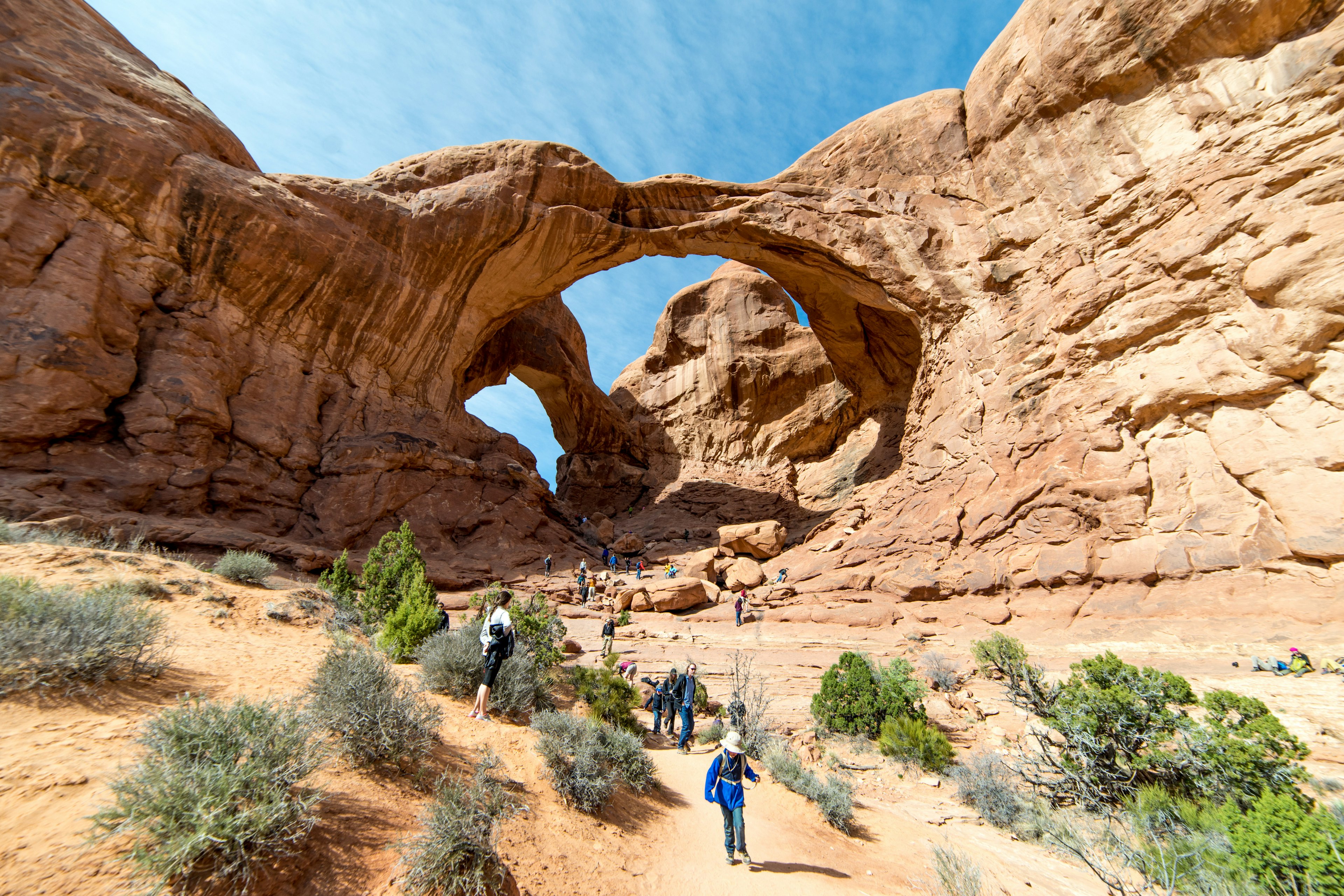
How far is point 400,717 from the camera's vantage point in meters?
4.50

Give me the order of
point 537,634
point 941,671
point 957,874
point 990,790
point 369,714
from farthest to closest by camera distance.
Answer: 1. point 941,671
2. point 537,634
3. point 990,790
4. point 957,874
5. point 369,714

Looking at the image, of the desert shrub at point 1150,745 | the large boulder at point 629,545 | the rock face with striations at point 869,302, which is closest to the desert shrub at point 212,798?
the desert shrub at point 1150,745

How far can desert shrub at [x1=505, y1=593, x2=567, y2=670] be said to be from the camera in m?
8.30

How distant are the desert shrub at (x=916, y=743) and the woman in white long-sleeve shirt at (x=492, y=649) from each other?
19.3 ft

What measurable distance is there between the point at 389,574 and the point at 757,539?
12980 mm

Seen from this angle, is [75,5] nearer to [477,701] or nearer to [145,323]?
[145,323]

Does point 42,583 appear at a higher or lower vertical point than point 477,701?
higher

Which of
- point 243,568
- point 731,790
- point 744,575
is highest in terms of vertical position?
point 744,575

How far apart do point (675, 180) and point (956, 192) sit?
9.48 m

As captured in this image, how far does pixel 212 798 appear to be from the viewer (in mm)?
2889

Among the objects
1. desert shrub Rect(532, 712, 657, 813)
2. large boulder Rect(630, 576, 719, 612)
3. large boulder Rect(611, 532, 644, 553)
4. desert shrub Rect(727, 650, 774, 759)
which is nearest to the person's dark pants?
desert shrub Rect(532, 712, 657, 813)

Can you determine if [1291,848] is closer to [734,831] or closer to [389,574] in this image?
[734,831]

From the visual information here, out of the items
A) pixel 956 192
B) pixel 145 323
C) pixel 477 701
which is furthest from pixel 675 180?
pixel 477 701

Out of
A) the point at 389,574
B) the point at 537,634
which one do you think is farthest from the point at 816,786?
the point at 389,574
